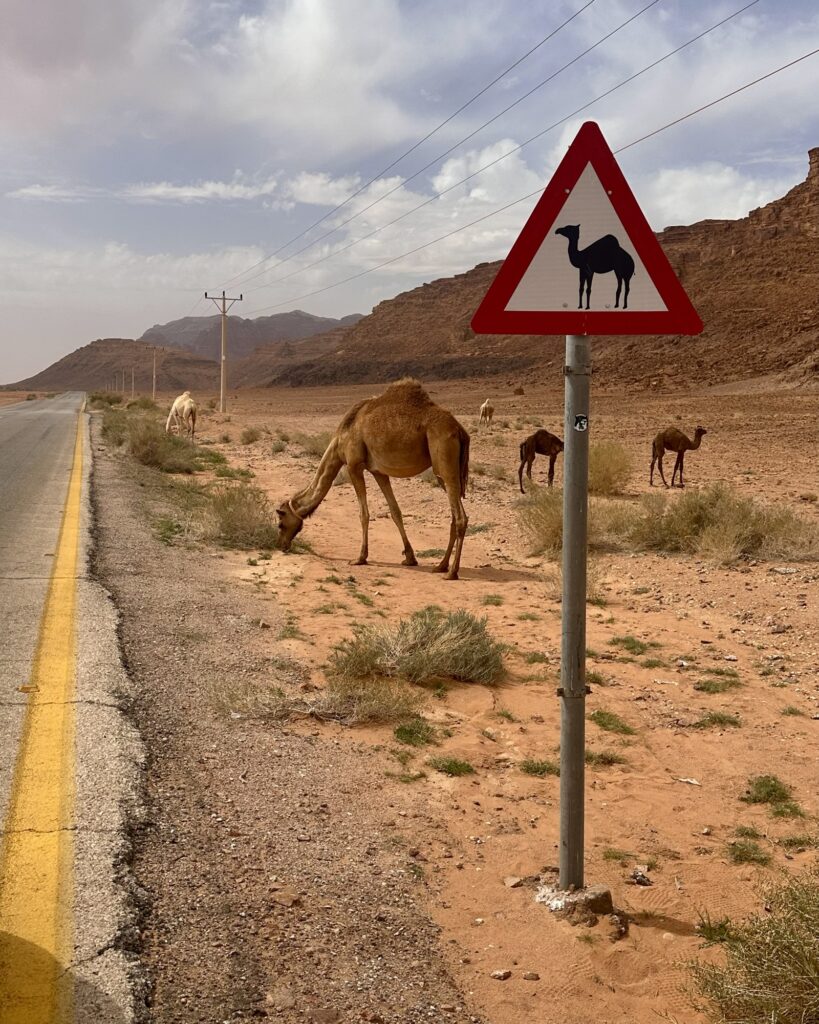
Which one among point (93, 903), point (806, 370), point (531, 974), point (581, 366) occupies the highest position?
point (806, 370)

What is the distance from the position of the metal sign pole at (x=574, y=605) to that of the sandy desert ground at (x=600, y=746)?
13.5 inches

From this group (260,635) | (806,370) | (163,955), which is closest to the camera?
(163,955)

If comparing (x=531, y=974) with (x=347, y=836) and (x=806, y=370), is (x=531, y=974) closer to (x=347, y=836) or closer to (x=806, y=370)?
(x=347, y=836)

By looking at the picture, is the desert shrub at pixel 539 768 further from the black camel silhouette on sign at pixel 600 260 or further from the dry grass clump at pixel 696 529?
the dry grass clump at pixel 696 529

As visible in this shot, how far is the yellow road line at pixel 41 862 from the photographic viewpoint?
9.14 ft

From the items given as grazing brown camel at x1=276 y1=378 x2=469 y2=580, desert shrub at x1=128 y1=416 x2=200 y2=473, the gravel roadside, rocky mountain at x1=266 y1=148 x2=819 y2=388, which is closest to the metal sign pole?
the gravel roadside

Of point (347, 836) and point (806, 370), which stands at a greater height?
point (806, 370)

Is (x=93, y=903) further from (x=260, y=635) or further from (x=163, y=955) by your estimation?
(x=260, y=635)

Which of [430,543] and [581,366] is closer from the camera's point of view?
[581,366]

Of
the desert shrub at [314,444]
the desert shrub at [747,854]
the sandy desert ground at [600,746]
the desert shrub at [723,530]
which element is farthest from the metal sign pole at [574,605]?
the desert shrub at [314,444]

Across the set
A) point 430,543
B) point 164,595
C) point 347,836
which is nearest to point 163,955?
point 347,836

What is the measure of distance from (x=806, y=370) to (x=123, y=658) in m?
55.2

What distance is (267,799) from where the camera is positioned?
4.26 meters

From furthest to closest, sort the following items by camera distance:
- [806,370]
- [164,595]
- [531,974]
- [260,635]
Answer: [806,370] → [164,595] → [260,635] → [531,974]
